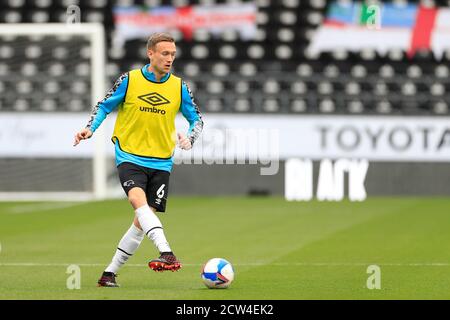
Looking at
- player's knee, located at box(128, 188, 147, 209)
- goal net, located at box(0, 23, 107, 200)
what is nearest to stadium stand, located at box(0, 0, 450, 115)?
goal net, located at box(0, 23, 107, 200)

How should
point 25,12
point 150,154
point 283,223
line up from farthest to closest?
point 25,12, point 283,223, point 150,154

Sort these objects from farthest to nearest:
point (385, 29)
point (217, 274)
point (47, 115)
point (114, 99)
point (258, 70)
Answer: point (258, 70), point (385, 29), point (47, 115), point (114, 99), point (217, 274)

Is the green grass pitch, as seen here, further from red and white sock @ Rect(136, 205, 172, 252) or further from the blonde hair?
the blonde hair

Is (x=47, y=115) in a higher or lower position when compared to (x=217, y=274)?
lower

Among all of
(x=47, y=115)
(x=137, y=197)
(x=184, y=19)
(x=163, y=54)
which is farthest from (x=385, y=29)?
(x=137, y=197)

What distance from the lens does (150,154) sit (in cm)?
952

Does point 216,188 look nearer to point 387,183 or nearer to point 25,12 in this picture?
point 387,183

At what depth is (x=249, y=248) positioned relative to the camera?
13.9 meters

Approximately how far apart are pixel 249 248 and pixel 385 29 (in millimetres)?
15702

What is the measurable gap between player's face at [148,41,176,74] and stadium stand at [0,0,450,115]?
50.5ft

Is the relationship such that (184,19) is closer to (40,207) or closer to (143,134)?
(40,207)

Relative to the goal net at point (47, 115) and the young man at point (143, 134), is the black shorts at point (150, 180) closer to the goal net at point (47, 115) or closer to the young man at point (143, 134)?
the young man at point (143, 134)

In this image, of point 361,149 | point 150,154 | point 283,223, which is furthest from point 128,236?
point 361,149
